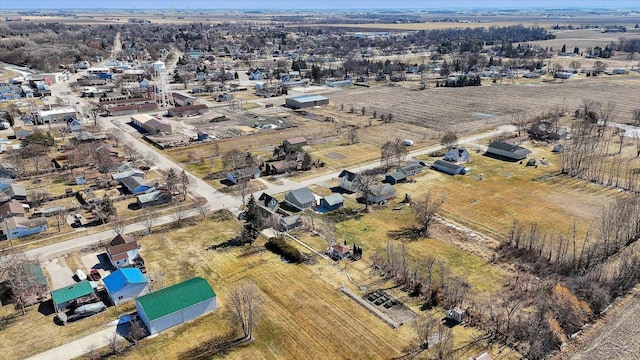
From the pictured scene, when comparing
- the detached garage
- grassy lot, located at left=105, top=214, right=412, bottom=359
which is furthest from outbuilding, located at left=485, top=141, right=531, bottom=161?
the detached garage

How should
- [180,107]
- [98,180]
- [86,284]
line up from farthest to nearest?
1. [180,107]
2. [98,180]
3. [86,284]

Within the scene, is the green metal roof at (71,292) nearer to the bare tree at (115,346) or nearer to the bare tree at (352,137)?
the bare tree at (115,346)

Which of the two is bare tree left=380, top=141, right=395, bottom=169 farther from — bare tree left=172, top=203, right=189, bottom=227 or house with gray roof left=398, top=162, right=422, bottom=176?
bare tree left=172, top=203, right=189, bottom=227

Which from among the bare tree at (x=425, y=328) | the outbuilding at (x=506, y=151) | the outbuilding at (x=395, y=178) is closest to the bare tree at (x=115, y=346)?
the bare tree at (x=425, y=328)

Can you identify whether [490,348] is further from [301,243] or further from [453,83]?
[453,83]

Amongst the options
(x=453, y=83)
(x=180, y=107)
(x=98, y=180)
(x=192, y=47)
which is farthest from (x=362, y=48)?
(x=98, y=180)

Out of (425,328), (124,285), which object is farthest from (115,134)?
(425,328)
